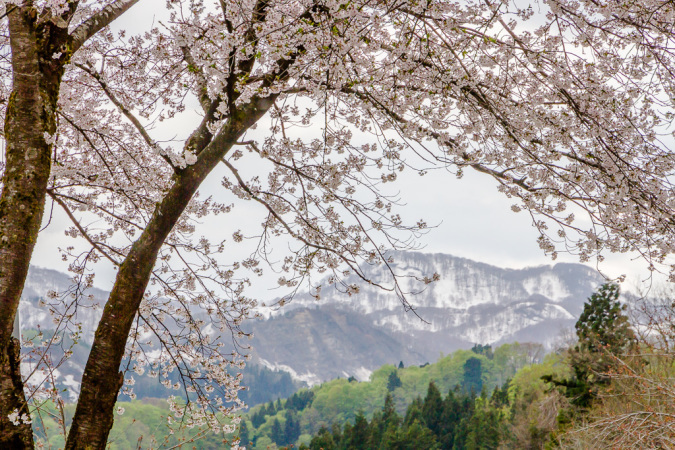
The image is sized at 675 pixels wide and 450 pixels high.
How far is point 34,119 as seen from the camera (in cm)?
357

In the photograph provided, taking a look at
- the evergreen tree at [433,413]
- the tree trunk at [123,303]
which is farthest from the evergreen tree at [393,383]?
the tree trunk at [123,303]

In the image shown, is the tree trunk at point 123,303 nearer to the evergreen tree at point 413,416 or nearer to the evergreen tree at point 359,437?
the evergreen tree at point 359,437

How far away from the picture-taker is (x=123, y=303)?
3.92 meters

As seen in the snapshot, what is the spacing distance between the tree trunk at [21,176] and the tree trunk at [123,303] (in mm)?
387

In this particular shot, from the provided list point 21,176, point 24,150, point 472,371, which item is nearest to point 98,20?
point 24,150

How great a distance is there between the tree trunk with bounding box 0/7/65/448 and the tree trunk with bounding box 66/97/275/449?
0.39 metres

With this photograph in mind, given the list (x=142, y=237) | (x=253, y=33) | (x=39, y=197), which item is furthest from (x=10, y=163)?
(x=253, y=33)

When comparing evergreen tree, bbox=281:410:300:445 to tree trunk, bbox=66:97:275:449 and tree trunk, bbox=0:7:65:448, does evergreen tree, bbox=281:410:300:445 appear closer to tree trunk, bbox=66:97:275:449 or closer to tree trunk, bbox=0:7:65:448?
tree trunk, bbox=66:97:275:449

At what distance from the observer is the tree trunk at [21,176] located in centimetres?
332

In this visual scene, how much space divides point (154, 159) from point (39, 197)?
11.3 feet

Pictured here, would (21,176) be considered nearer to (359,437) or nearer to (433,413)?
(359,437)

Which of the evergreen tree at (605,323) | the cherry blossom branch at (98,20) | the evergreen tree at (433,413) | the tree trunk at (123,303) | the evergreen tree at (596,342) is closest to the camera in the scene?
the tree trunk at (123,303)

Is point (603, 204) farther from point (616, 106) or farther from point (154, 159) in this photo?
point (154, 159)

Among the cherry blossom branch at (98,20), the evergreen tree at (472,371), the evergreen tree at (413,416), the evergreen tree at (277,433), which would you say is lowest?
the evergreen tree at (277,433)
